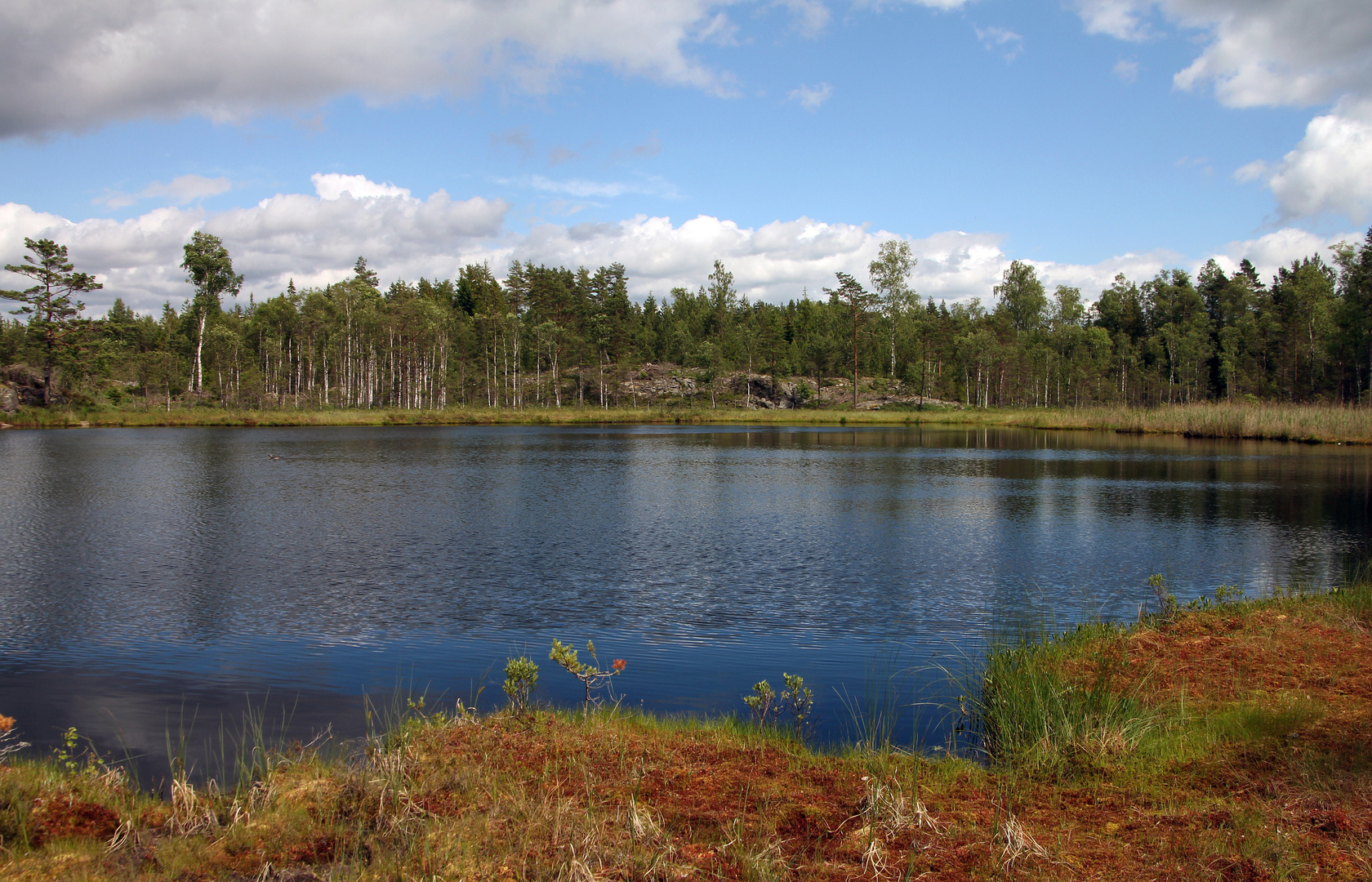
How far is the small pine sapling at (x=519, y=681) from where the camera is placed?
771 centimetres

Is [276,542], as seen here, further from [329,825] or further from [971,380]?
[971,380]

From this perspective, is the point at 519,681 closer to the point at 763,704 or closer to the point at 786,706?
the point at 763,704

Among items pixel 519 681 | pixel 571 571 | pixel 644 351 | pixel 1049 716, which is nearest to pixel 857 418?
pixel 644 351

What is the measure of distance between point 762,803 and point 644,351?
357 ft

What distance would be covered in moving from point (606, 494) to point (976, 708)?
20.9 m

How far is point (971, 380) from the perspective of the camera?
10494 centimetres

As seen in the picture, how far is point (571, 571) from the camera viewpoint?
1659 cm

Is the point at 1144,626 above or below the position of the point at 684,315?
below

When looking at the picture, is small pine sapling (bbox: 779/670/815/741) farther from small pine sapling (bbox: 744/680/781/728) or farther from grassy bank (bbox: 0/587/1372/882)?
grassy bank (bbox: 0/587/1372/882)

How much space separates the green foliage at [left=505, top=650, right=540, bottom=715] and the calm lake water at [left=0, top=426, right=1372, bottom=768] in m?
1.69

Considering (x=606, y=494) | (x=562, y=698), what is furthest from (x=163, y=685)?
(x=606, y=494)

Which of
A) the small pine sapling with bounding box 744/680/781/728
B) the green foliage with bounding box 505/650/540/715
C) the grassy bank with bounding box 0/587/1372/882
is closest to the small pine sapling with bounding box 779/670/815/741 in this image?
the small pine sapling with bounding box 744/680/781/728

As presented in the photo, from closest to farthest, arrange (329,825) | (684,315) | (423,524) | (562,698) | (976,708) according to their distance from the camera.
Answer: (329,825), (976,708), (562,698), (423,524), (684,315)

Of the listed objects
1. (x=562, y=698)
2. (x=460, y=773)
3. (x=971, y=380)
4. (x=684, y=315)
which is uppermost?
(x=684, y=315)
